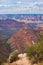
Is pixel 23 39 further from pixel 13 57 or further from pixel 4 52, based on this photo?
pixel 13 57

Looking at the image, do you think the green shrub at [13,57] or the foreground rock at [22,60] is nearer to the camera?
the foreground rock at [22,60]

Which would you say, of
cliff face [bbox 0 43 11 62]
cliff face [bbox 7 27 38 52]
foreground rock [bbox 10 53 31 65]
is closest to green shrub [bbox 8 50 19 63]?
foreground rock [bbox 10 53 31 65]

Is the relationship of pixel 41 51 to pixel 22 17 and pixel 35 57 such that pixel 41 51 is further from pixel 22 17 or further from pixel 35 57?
pixel 22 17

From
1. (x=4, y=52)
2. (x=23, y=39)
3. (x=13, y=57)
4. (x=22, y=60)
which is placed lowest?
(x=22, y=60)

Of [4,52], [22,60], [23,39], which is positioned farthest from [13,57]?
[23,39]

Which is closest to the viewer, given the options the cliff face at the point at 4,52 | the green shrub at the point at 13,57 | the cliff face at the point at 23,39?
the green shrub at the point at 13,57

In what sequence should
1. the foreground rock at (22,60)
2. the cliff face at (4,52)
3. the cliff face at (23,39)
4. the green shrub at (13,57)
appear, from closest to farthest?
the foreground rock at (22,60)
the green shrub at (13,57)
the cliff face at (4,52)
the cliff face at (23,39)

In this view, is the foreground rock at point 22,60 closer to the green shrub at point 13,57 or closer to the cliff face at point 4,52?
the green shrub at point 13,57

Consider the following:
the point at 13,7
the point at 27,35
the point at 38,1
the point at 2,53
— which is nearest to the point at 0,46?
the point at 2,53

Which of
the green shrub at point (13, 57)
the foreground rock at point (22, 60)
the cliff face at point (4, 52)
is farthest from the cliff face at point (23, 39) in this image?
the green shrub at point (13, 57)

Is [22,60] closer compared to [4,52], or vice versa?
[22,60]
